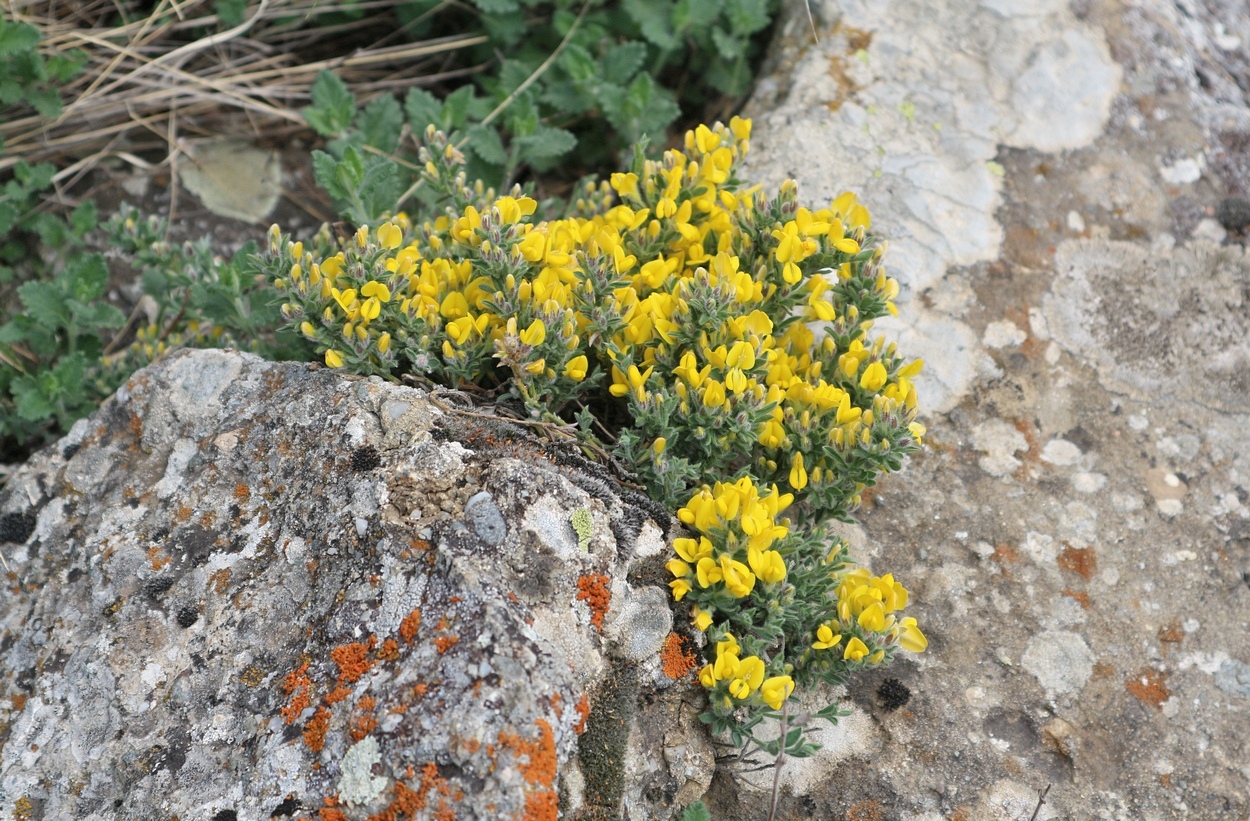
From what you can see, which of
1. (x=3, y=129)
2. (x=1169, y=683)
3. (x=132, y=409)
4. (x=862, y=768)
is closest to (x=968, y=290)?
(x=1169, y=683)

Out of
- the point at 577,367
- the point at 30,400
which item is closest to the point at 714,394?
the point at 577,367

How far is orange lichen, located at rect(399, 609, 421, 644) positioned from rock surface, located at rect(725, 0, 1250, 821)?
3.46 ft

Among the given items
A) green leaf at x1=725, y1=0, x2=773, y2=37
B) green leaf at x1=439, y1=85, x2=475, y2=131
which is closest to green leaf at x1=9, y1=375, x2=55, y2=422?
green leaf at x1=439, y1=85, x2=475, y2=131

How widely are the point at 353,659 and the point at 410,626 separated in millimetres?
165

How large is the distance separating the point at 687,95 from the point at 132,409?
3.11m

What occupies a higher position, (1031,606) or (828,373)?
(828,373)

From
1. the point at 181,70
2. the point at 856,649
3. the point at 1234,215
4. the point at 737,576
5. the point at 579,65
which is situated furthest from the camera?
the point at 181,70

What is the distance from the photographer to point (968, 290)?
3.79 meters

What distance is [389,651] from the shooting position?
2.31m

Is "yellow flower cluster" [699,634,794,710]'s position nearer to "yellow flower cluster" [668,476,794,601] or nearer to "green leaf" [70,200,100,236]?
"yellow flower cluster" [668,476,794,601]

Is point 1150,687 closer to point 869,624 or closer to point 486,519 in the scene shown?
point 869,624

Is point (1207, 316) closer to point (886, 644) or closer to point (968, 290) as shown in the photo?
point (968, 290)

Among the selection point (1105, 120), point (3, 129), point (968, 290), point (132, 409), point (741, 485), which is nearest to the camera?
point (741, 485)

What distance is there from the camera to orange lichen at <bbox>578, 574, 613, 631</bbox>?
2.48m
